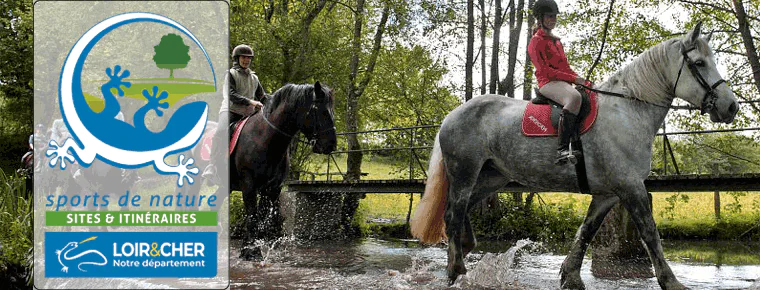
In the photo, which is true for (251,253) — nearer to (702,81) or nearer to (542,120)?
(542,120)

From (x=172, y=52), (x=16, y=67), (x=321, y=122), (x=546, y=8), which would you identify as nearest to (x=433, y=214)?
(x=321, y=122)

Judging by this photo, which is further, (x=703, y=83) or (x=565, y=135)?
(x=565, y=135)

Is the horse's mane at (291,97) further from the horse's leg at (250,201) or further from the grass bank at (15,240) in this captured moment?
the grass bank at (15,240)

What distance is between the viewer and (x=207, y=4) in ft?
56.1

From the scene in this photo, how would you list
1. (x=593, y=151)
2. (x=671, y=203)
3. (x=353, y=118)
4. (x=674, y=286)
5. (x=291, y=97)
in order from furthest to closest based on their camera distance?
(x=353, y=118) < (x=671, y=203) < (x=291, y=97) < (x=593, y=151) < (x=674, y=286)

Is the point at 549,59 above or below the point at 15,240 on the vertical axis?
above

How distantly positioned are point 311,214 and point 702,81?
10101mm

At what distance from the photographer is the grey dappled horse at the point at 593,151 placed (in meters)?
5.39

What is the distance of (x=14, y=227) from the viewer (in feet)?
19.0

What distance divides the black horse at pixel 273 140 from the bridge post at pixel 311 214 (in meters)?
5.62

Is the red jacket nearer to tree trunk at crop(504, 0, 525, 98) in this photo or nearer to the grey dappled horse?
the grey dappled horse

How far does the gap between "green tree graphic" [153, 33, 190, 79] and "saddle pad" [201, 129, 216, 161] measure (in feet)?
5.65

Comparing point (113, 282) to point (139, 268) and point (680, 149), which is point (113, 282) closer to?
point (139, 268)

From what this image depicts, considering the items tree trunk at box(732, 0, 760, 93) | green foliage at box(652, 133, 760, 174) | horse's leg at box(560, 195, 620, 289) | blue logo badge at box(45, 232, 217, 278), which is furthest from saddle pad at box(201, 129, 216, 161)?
green foliage at box(652, 133, 760, 174)
